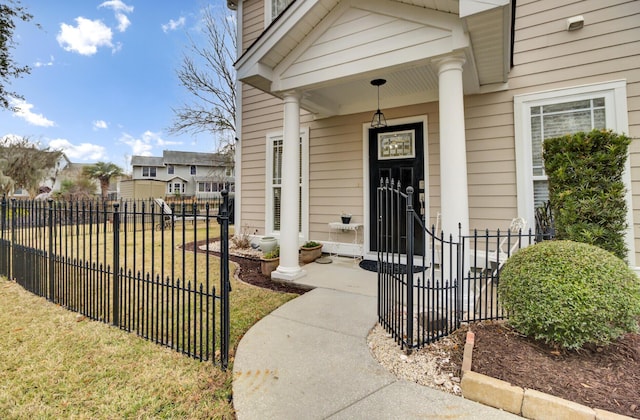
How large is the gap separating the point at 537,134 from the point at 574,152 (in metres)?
1.16

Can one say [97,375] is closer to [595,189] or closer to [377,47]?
[377,47]

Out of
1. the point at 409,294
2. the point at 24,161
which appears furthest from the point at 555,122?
the point at 24,161

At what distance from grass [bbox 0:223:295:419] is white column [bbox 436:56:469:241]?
8.28 ft

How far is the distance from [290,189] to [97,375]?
318 cm

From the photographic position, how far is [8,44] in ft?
27.1

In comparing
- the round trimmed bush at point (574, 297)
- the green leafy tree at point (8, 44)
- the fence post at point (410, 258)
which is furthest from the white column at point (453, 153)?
the green leafy tree at point (8, 44)

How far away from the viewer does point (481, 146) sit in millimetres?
4988

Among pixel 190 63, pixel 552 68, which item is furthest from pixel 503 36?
pixel 190 63

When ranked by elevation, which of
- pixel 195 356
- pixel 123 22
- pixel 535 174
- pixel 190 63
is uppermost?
pixel 123 22

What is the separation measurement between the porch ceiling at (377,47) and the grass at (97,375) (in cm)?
346

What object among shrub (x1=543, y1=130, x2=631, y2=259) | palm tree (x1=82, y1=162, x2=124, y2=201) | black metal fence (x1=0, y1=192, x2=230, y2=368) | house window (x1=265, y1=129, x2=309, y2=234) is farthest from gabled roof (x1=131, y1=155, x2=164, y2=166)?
shrub (x1=543, y1=130, x2=631, y2=259)

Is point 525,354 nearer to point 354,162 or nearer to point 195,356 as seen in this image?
point 195,356

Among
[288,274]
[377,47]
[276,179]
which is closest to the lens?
[377,47]

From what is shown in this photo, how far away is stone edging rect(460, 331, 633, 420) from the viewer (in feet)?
5.66
